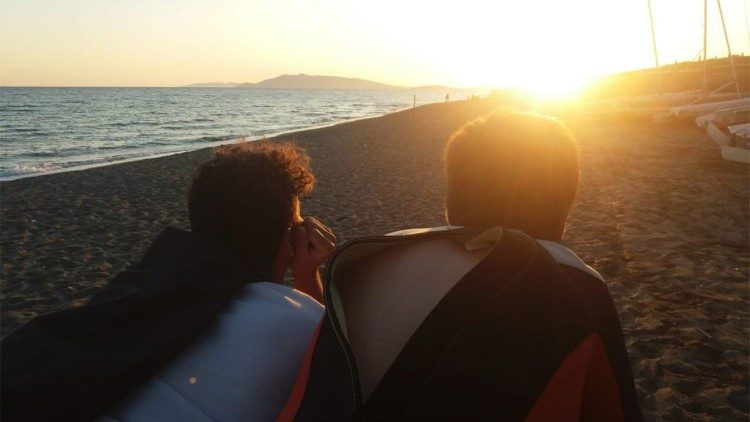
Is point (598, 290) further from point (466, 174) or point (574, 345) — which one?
point (466, 174)

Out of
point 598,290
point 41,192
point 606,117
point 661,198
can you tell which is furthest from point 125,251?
point 606,117

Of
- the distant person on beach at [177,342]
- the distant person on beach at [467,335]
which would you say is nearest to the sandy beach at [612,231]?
the distant person on beach at [467,335]

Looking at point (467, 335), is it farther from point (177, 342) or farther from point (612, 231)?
point (612, 231)

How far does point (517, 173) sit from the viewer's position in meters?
1.61

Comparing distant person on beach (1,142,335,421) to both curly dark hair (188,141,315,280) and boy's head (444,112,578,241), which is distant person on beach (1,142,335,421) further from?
boy's head (444,112,578,241)

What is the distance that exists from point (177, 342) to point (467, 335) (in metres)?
0.73

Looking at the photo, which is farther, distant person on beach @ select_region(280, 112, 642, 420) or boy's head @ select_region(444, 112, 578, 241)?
boy's head @ select_region(444, 112, 578, 241)

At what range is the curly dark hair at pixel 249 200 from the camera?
1717 millimetres

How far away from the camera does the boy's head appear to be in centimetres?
162

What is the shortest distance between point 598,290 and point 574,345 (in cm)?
26

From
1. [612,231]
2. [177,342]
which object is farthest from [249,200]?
[612,231]

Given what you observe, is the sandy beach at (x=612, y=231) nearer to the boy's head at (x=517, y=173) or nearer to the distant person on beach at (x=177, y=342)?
the boy's head at (x=517, y=173)

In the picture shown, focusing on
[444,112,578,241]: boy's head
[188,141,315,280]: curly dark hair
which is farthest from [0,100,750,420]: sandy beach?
[188,141,315,280]: curly dark hair

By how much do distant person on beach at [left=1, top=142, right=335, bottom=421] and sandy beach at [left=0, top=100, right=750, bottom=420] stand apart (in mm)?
3322
